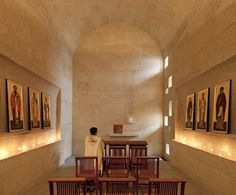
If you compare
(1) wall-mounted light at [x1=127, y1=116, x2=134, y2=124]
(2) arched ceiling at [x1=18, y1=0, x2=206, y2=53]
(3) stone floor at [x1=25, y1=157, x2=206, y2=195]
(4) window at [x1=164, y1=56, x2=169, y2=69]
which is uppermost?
(2) arched ceiling at [x1=18, y1=0, x2=206, y2=53]

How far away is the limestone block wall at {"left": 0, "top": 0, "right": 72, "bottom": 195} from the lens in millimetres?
4688

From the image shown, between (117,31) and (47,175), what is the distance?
25.5ft

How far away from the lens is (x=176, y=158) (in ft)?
27.6

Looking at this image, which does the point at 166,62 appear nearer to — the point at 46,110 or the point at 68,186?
the point at 46,110

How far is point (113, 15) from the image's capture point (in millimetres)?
10953

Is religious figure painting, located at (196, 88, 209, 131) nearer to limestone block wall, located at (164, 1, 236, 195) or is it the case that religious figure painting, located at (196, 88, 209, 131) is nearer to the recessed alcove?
limestone block wall, located at (164, 1, 236, 195)

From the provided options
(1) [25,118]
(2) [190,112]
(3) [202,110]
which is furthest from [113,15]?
(1) [25,118]

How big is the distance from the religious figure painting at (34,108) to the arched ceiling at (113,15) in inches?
83.5

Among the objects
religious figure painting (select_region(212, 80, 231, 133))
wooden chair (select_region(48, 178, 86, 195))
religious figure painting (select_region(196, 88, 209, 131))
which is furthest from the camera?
religious figure painting (select_region(196, 88, 209, 131))

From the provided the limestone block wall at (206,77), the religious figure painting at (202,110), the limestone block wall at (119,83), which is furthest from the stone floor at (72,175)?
the limestone block wall at (119,83)

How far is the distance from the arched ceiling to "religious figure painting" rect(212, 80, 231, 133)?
8.98 feet

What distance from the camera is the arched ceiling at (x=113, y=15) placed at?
23.4ft

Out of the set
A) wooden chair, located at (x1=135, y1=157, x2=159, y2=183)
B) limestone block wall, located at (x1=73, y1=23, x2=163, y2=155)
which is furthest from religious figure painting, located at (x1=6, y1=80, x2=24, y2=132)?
limestone block wall, located at (x1=73, y1=23, x2=163, y2=155)

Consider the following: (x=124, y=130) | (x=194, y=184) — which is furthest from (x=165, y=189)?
(x=124, y=130)
